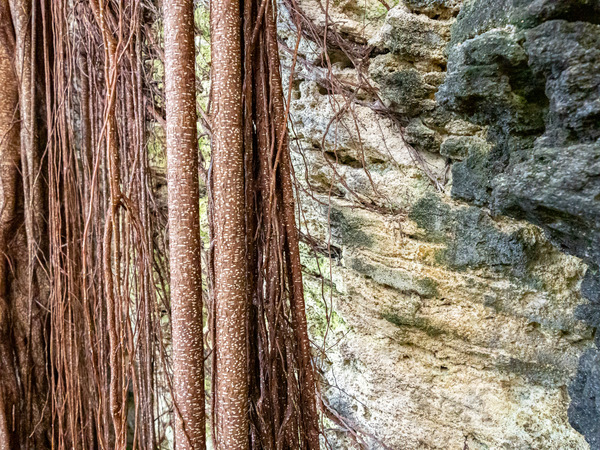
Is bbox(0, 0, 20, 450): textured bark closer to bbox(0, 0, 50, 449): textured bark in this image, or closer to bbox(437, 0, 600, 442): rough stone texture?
bbox(0, 0, 50, 449): textured bark

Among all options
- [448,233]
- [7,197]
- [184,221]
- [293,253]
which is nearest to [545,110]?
[448,233]

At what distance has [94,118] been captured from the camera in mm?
1713

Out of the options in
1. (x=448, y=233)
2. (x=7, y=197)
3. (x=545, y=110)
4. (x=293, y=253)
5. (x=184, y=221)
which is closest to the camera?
(x=545, y=110)

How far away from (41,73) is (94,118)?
43 centimetres

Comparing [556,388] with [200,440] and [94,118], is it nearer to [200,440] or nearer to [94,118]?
[200,440]

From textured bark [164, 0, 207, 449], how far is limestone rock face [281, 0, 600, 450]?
1.42 feet

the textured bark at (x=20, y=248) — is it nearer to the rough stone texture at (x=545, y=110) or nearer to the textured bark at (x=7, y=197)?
the textured bark at (x=7, y=197)

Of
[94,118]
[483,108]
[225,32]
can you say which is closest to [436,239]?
[483,108]

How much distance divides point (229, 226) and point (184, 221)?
0.12m

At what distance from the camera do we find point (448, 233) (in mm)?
1421

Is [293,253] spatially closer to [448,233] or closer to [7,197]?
[448,233]

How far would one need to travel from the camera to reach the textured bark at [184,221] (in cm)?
107

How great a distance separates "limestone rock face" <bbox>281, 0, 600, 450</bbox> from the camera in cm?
91

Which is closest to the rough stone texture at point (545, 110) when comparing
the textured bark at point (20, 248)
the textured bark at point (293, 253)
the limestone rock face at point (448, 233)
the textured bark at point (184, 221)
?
the limestone rock face at point (448, 233)
